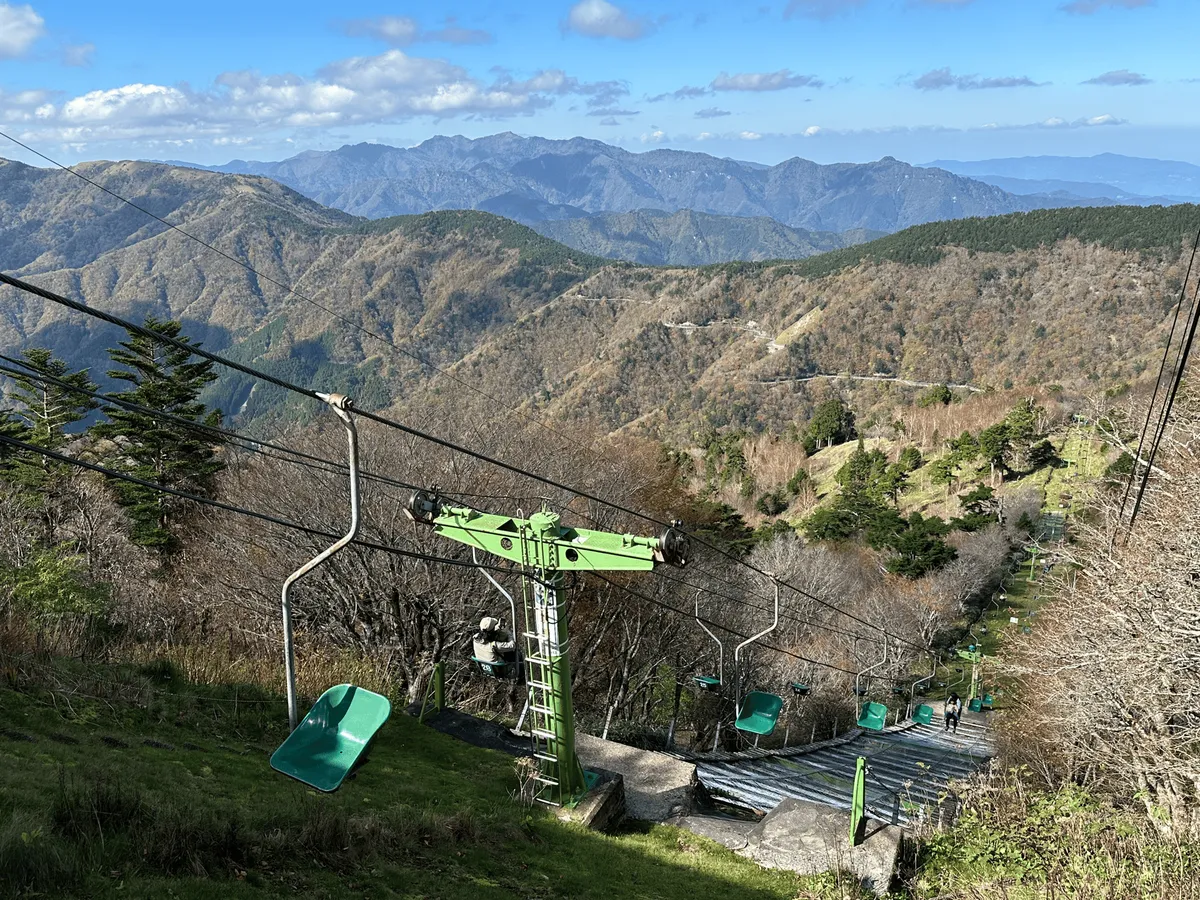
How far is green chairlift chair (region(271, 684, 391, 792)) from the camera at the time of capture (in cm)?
631

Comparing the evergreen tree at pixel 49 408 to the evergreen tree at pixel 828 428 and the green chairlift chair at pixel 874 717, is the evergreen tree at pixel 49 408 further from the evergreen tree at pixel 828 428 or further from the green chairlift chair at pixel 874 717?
the evergreen tree at pixel 828 428

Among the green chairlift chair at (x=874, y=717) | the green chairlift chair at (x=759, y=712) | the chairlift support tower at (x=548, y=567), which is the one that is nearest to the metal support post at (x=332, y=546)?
the chairlift support tower at (x=548, y=567)

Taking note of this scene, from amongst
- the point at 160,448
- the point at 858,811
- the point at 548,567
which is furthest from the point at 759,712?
the point at 160,448

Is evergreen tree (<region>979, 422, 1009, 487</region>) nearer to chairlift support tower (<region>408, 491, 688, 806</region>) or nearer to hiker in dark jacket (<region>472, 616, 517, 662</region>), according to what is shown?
chairlift support tower (<region>408, 491, 688, 806</region>)

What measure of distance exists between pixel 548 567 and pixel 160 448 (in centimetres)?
2236

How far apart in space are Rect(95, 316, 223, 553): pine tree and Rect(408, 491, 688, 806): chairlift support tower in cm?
1729

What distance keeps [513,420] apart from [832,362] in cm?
13997

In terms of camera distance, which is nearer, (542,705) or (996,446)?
(542,705)

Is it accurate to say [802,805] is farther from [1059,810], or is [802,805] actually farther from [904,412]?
[904,412]

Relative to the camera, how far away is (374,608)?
826 inches

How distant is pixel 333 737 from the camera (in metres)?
6.63

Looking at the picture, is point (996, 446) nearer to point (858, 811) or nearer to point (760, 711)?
point (760, 711)

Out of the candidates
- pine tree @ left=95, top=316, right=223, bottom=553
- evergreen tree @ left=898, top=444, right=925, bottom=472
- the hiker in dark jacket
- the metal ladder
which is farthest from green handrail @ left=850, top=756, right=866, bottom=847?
evergreen tree @ left=898, top=444, right=925, bottom=472

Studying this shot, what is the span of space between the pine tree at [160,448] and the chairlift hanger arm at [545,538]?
1718 centimetres
